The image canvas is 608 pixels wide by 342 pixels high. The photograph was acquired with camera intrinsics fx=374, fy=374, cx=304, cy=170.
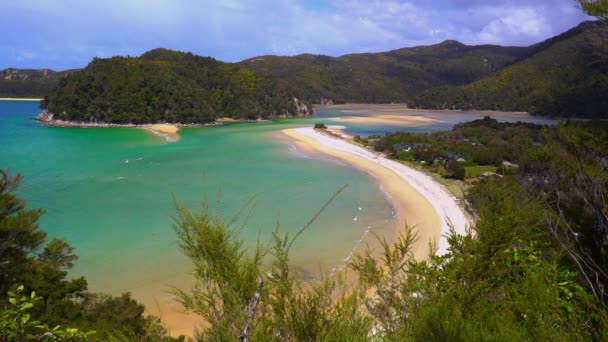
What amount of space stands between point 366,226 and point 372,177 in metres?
11.9

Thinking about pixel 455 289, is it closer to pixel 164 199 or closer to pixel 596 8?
pixel 596 8

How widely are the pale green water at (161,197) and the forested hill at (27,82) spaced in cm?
13516

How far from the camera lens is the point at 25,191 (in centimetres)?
2503

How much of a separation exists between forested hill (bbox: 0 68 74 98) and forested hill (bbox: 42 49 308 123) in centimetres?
7470

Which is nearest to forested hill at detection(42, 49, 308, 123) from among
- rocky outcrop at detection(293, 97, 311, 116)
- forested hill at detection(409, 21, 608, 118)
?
rocky outcrop at detection(293, 97, 311, 116)

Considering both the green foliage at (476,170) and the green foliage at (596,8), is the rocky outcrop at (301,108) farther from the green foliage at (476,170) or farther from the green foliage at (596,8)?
the green foliage at (596,8)

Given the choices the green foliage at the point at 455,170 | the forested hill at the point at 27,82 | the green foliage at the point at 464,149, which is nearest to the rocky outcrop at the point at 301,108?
the green foliage at the point at 464,149

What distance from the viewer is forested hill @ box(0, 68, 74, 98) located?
15925cm

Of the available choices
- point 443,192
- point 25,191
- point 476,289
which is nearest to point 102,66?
point 25,191

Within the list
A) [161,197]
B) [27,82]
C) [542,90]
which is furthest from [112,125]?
[27,82]

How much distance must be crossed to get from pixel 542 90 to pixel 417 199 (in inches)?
4216

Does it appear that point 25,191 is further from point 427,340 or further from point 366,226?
point 427,340

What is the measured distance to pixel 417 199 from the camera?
78.3ft

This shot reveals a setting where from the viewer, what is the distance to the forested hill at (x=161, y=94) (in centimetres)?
7900
